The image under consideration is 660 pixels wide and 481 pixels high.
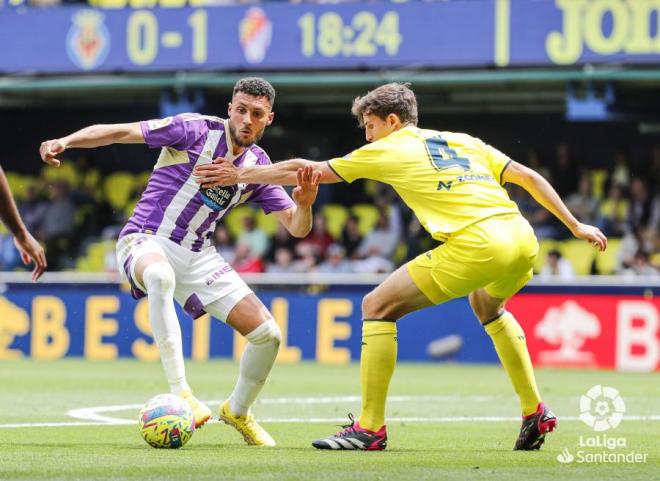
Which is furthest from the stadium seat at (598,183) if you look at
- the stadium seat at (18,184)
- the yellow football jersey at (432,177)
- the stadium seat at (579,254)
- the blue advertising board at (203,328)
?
the yellow football jersey at (432,177)

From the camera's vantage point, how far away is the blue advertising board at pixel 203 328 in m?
18.3

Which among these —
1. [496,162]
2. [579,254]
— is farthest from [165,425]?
[579,254]

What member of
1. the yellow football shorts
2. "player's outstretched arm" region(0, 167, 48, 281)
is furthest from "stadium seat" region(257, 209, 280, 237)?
"player's outstretched arm" region(0, 167, 48, 281)

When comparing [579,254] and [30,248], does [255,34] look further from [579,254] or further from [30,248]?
[30,248]

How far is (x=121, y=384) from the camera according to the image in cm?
1387

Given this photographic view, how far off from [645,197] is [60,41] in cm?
952

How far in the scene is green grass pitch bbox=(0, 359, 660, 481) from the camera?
20.8ft

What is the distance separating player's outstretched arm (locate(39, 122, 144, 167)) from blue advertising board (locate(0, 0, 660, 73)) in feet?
41.4

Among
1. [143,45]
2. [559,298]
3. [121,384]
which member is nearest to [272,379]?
[121,384]

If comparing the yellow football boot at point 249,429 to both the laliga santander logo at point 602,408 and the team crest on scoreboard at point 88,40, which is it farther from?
the team crest on scoreboard at point 88,40

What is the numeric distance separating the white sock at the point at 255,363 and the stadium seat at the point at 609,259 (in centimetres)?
1177

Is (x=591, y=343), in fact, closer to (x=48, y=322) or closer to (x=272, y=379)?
(x=272, y=379)

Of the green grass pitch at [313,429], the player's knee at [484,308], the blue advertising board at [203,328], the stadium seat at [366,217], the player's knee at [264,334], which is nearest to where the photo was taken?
the green grass pitch at [313,429]

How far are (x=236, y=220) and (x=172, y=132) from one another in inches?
576
